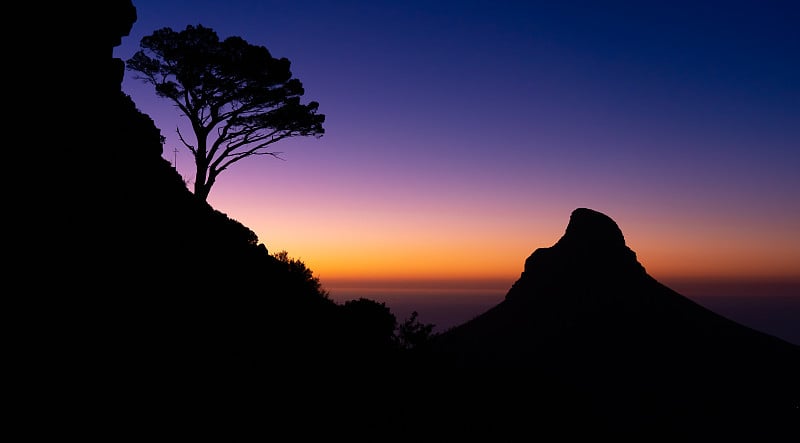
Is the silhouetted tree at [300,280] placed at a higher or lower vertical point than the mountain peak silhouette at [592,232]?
lower

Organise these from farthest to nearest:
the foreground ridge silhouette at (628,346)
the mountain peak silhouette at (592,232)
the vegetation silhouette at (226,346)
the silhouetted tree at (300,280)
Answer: the mountain peak silhouette at (592,232) < the foreground ridge silhouette at (628,346) < the silhouetted tree at (300,280) < the vegetation silhouette at (226,346)

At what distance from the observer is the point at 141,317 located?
11414 millimetres

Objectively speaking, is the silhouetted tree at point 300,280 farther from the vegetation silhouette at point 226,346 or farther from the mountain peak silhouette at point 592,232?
the mountain peak silhouette at point 592,232

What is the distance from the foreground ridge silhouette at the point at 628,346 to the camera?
95375mm

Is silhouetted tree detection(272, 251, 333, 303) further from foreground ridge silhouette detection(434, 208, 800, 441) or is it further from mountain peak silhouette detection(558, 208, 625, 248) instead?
mountain peak silhouette detection(558, 208, 625, 248)

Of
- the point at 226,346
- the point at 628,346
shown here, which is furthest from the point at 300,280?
the point at 628,346

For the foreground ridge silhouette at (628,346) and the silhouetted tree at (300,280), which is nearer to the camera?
the silhouetted tree at (300,280)

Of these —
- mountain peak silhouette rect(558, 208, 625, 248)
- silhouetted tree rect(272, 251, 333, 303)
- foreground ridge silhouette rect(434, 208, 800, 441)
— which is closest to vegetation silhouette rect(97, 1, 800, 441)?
silhouetted tree rect(272, 251, 333, 303)

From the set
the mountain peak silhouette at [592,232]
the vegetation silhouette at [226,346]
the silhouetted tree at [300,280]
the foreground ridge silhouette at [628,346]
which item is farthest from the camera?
the mountain peak silhouette at [592,232]

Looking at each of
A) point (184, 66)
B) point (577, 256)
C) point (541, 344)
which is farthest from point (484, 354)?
point (184, 66)

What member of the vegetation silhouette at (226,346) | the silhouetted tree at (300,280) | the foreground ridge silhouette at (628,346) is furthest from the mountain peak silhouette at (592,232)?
the silhouetted tree at (300,280)

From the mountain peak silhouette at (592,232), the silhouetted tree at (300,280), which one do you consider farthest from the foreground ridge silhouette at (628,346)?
the silhouetted tree at (300,280)

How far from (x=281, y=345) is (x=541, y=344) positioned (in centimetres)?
12752

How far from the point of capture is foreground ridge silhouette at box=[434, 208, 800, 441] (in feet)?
313
